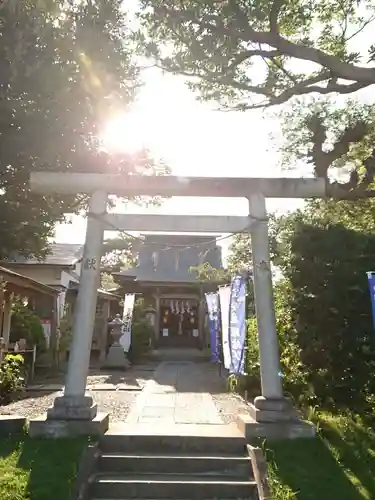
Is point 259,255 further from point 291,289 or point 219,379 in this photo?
point 219,379

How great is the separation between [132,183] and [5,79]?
252cm

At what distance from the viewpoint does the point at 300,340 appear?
8.48 meters

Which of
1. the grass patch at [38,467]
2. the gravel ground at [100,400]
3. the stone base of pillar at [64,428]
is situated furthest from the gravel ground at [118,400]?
the grass patch at [38,467]

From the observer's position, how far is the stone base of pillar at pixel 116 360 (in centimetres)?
1881

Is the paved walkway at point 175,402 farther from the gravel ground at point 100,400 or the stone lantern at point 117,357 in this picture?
the stone lantern at point 117,357

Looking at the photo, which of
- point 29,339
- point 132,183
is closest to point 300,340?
point 132,183

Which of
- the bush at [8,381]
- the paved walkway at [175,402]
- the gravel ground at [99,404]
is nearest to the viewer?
the paved walkway at [175,402]

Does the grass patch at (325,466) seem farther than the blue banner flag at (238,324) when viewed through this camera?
No

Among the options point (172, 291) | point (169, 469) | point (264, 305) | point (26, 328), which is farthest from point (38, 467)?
point (172, 291)

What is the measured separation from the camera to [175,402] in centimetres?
1074

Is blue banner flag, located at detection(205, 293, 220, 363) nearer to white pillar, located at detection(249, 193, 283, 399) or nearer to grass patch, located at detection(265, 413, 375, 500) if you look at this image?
white pillar, located at detection(249, 193, 283, 399)

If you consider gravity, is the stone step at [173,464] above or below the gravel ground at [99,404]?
below

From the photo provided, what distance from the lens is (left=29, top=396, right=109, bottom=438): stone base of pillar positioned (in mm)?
6898

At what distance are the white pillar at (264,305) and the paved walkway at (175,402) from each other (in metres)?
1.51
